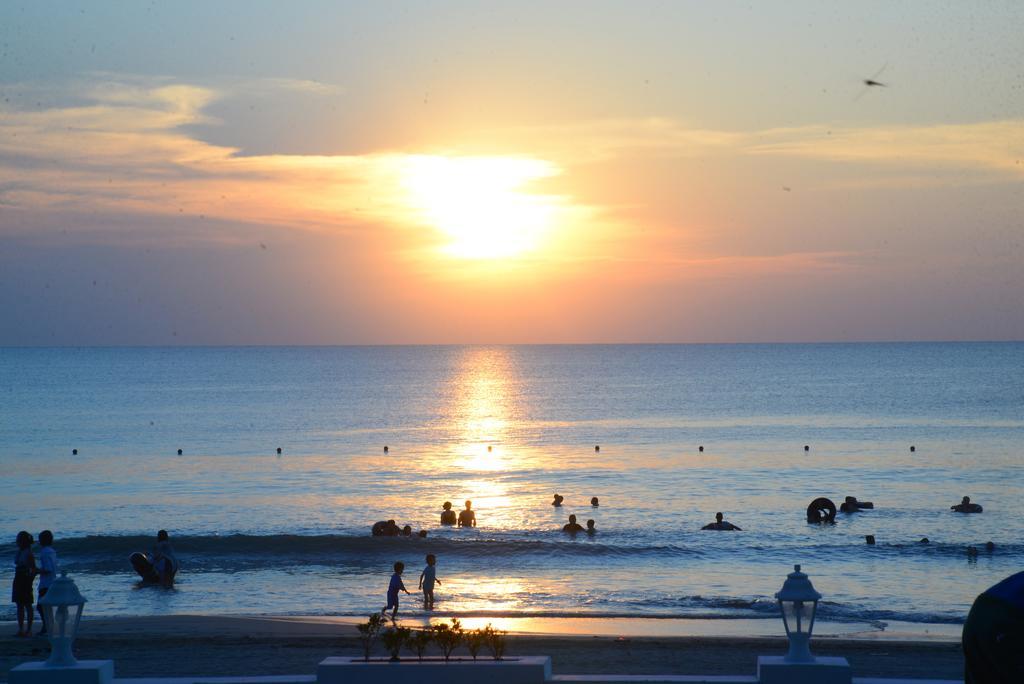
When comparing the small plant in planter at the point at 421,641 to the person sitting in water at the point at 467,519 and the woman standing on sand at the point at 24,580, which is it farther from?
the person sitting in water at the point at 467,519

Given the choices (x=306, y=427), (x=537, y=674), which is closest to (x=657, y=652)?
(x=537, y=674)

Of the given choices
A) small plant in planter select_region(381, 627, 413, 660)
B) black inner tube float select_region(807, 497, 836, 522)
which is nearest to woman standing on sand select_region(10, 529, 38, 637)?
small plant in planter select_region(381, 627, 413, 660)

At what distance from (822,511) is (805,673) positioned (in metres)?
36.7

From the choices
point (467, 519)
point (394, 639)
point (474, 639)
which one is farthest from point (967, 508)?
point (394, 639)

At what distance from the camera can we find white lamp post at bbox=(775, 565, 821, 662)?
39.7ft

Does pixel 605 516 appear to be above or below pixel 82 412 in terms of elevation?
below

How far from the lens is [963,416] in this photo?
112 metres

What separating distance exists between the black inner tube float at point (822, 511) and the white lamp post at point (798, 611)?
35.7 m

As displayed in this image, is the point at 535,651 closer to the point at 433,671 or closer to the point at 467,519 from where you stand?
the point at 433,671

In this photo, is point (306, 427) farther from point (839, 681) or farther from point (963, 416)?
point (839, 681)

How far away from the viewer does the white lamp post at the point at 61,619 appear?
12.3m

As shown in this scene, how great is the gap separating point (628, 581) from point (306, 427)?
7593 centimetres

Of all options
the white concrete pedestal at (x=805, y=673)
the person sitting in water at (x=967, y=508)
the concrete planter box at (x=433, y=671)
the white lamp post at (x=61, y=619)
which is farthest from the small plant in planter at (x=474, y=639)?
the person sitting in water at (x=967, y=508)

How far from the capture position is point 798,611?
480 inches
